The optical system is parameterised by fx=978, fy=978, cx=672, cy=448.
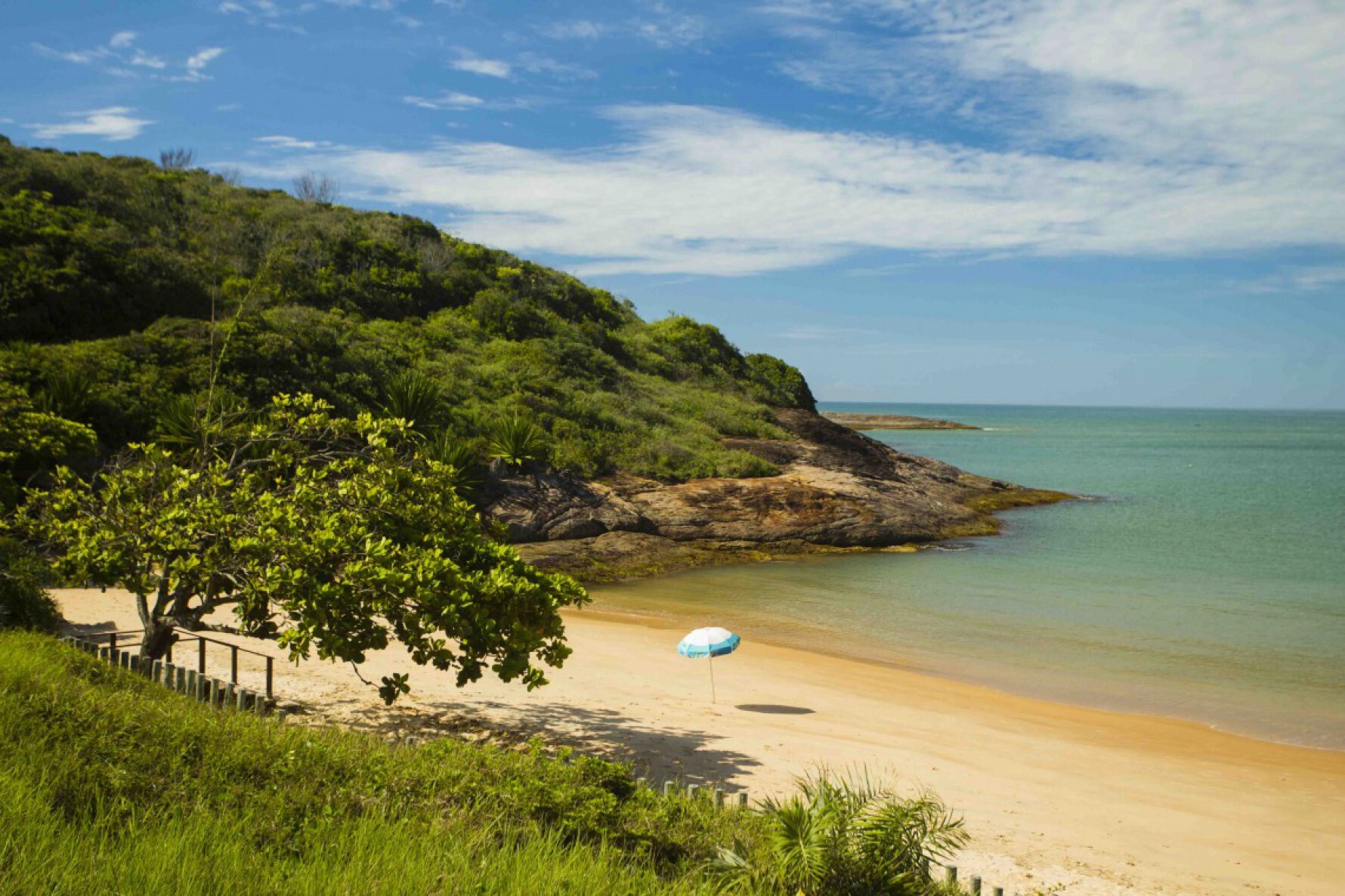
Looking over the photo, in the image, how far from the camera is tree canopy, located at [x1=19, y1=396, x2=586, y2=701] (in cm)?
893

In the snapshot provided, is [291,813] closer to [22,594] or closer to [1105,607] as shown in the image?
[22,594]

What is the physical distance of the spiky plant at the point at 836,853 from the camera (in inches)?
227

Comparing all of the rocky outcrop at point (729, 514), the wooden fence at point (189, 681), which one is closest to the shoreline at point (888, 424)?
the rocky outcrop at point (729, 514)

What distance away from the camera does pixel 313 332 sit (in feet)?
91.2

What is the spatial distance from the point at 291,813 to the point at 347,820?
0.44 meters

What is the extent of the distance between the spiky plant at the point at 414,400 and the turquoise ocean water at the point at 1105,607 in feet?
24.7

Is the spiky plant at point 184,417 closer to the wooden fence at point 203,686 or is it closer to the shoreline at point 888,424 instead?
the wooden fence at point 203,686

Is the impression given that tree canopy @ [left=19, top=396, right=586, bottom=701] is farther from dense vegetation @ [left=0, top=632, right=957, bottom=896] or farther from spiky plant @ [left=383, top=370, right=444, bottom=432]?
spiky plant @ [left=383, top=370, right=444, bottom=432]

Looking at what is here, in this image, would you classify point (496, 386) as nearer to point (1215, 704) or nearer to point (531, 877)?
point (1215, 704)

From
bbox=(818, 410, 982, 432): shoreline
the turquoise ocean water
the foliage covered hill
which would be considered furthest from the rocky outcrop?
bbox=(818, 410, 982, 432): shoreline

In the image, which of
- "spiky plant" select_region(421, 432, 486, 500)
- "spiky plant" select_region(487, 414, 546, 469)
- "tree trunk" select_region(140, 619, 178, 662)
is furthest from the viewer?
"spiky plant" select_region(487, 414, 546, 469)

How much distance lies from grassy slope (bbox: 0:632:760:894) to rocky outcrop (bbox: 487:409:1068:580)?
16.7 m

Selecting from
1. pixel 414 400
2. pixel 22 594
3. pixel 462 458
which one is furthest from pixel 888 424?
pixel 22 594

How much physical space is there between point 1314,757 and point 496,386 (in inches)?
996
